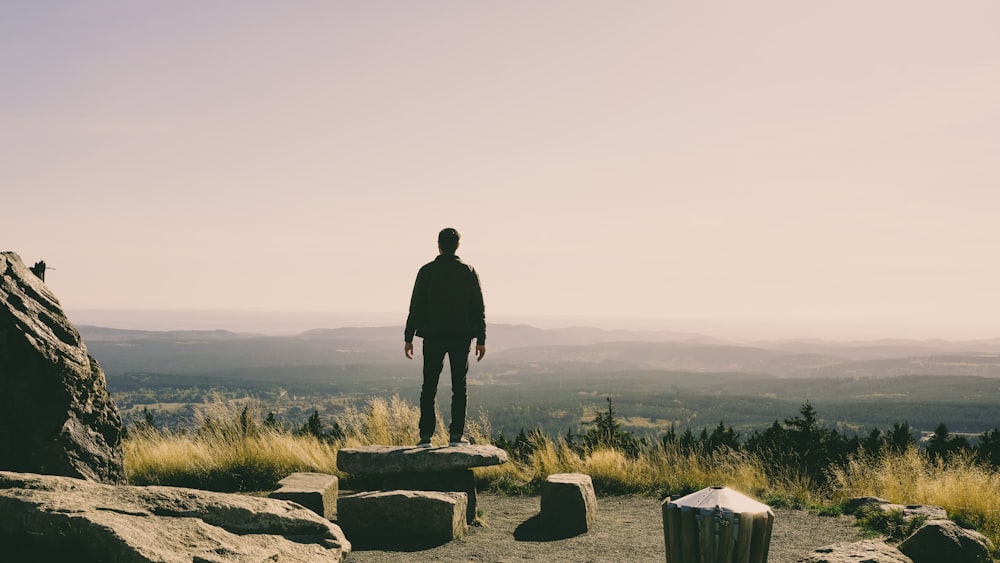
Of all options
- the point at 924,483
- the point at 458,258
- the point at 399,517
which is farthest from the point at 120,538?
the point at 924,483

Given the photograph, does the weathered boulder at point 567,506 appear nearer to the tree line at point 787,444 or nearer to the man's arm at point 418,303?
the man's arm at point 418,303

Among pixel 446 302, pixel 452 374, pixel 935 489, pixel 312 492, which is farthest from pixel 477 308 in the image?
pixel 935 489

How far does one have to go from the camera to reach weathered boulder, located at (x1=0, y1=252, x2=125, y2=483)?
22.2 feet

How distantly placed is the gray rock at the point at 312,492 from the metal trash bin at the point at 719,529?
5.28 meters

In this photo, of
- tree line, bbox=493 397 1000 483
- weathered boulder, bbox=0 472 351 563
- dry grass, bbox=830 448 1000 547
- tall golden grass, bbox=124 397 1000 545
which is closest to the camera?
weathered boulder, bbox=0 472 351 563

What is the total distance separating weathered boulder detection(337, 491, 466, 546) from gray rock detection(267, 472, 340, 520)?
532mm

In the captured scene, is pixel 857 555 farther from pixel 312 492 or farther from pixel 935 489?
pixel 312 492

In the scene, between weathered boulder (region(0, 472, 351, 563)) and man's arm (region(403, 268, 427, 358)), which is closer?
weathered boulder (region(0, 472, 351, 563))

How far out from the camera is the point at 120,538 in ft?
14.9

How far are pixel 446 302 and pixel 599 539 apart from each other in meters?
3.57

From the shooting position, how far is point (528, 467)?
12.2 meters

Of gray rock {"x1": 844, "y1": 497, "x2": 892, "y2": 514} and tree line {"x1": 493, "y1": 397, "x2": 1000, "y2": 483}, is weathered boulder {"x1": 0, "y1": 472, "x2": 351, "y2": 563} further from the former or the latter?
tree line {"x1": 493, "y1": 397, "x2": 1000, "y2": 483}

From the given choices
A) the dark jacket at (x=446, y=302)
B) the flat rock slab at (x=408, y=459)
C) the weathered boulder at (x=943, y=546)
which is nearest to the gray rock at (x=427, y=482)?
the flat rock slab at (x=408, y=459)

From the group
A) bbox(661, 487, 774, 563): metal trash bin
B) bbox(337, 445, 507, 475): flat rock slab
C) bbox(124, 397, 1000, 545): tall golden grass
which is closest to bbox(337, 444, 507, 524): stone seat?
bbox(337, 445, 507, 475): flat rock slab
